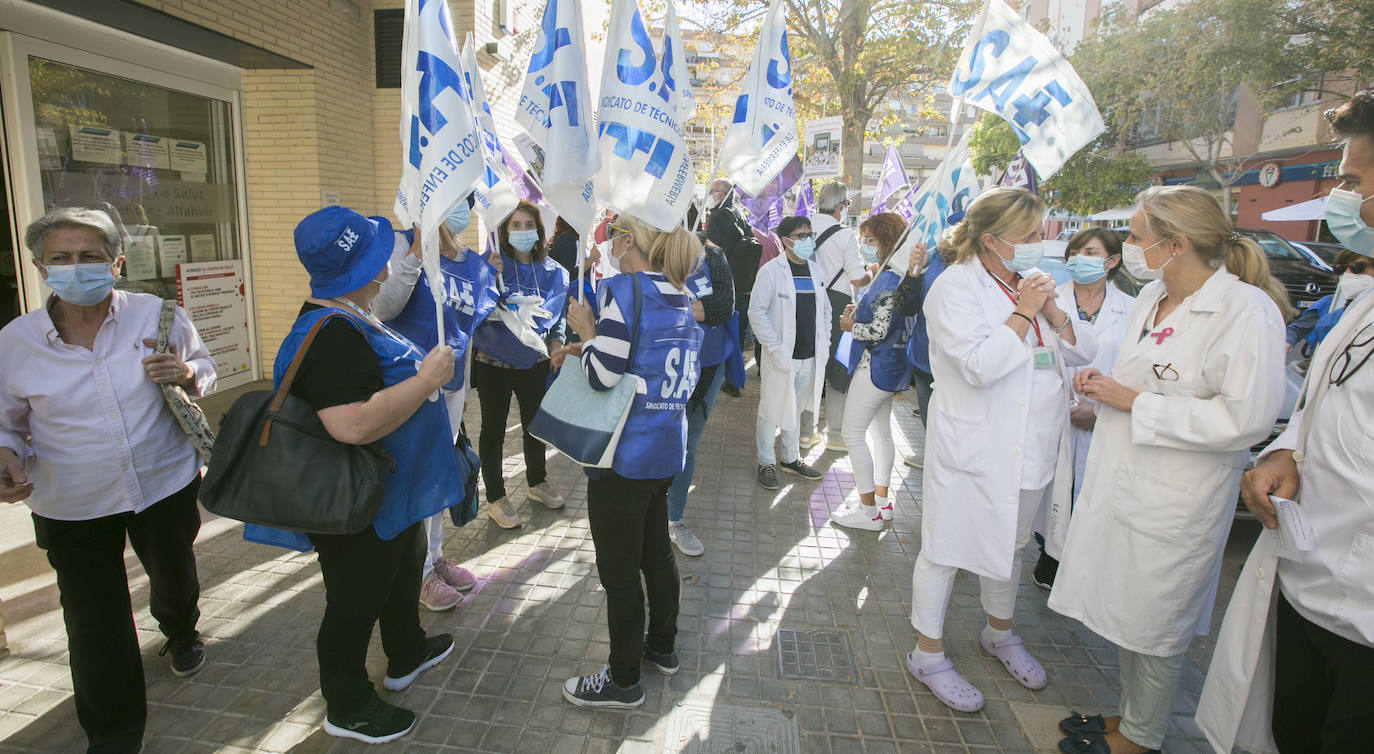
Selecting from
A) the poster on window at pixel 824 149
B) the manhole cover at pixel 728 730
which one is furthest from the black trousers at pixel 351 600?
the poster on window at pixel 824 149

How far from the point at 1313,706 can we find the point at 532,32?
480 inches

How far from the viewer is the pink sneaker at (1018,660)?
10.9 feet

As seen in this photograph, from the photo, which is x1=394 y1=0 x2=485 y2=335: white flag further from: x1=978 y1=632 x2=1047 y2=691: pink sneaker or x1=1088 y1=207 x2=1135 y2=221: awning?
x1=1088 y1=207 x2=1135 y2=221: awning

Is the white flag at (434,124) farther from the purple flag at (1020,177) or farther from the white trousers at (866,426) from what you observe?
the purple flag at (1020,177)

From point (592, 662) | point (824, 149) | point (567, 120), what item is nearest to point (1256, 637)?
point (592, 662)

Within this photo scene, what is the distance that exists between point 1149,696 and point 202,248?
27.5 feet

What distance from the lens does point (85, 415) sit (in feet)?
8.65

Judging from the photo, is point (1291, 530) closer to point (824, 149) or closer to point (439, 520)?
point (439, 520)

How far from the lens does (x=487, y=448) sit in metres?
4.69

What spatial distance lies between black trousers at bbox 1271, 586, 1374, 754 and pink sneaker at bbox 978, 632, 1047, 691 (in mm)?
1109

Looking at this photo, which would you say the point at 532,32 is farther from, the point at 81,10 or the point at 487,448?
the point at 487,448

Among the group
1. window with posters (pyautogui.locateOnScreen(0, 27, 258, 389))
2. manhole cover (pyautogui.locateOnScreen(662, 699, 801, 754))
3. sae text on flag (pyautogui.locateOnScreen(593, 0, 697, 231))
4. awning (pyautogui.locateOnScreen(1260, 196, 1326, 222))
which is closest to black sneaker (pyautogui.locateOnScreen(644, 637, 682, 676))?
manhole cover (pyautogui.locateOnScreen(662, 699, 801, 754))

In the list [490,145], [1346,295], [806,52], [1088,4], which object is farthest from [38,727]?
[1088,4]

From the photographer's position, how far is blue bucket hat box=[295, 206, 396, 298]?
7.77 ft
